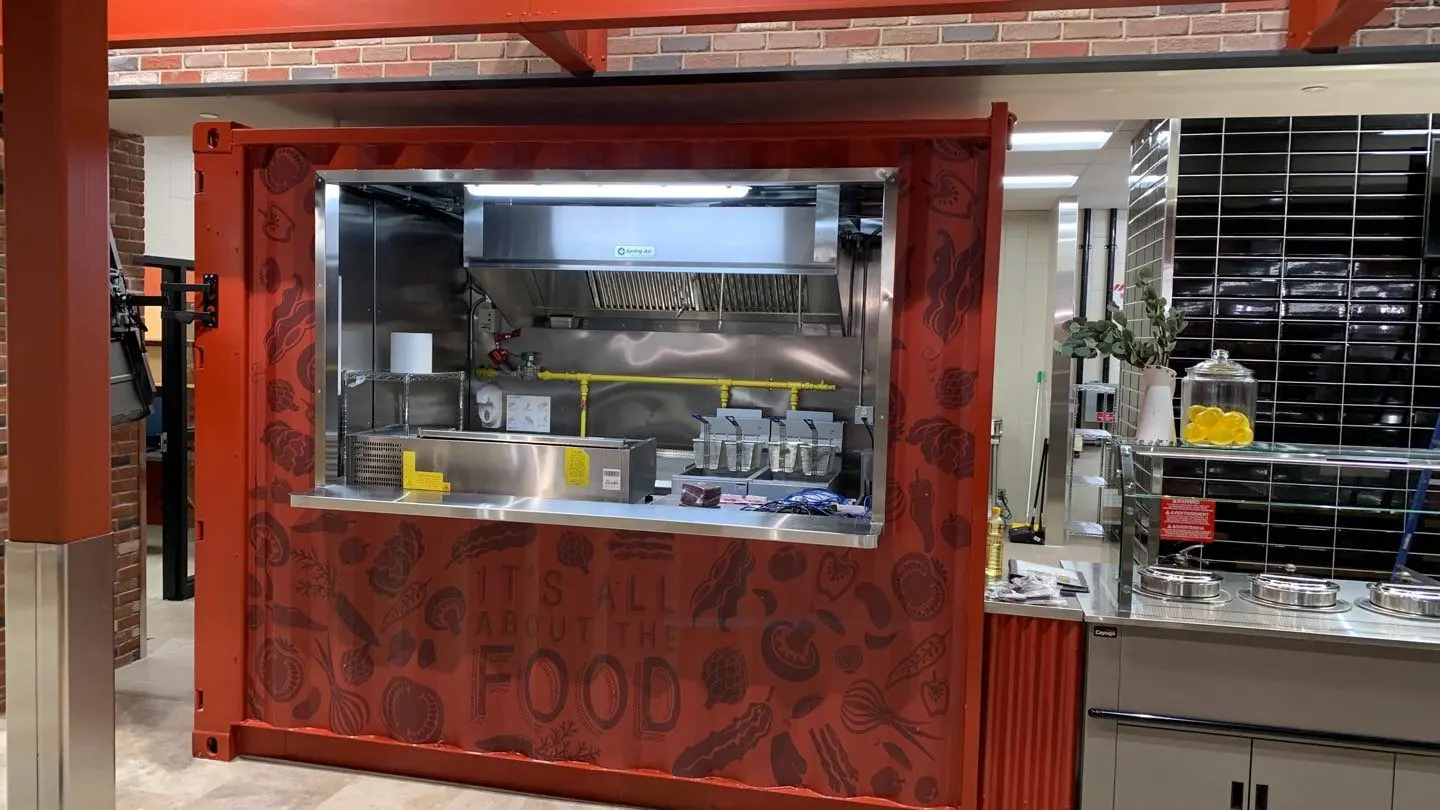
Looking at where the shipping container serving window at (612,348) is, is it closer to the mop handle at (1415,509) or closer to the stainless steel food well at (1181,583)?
the stainless steel food well at (1181,583)

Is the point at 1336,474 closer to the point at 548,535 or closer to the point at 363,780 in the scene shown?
the point at 548,535

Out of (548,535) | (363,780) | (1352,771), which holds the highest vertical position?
(548,535)

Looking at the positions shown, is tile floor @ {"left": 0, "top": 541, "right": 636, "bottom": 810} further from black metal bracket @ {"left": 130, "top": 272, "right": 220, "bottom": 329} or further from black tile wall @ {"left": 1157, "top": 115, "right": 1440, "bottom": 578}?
black tile wall @ {"left": 1157, "top": 115, "right": 1440, "bottom": 578}

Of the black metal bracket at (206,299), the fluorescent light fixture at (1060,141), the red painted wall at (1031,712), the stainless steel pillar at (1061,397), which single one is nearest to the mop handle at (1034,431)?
the stainless steel pillar at (1061,397)

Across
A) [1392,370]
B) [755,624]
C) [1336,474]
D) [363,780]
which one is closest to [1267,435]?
[1392,370]

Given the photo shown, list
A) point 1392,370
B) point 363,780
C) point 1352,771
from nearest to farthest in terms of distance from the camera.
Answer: point 1352,771, point 363,780, point 1392,370

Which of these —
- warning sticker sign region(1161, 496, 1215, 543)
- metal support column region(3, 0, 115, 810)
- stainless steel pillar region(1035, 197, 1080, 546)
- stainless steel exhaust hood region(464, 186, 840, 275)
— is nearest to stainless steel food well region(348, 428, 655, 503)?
stainless steel exhaust hood region(464, 186, 840, 275)

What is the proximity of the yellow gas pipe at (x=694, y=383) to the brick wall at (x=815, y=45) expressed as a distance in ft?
6.90

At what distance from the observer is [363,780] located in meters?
3.96

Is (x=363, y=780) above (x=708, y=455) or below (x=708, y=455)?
below

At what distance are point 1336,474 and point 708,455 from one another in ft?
9.28

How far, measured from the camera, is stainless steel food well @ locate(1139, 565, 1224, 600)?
3.43 metres

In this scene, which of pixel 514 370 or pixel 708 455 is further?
pixel 514 370

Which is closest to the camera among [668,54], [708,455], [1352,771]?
[1352,771]
